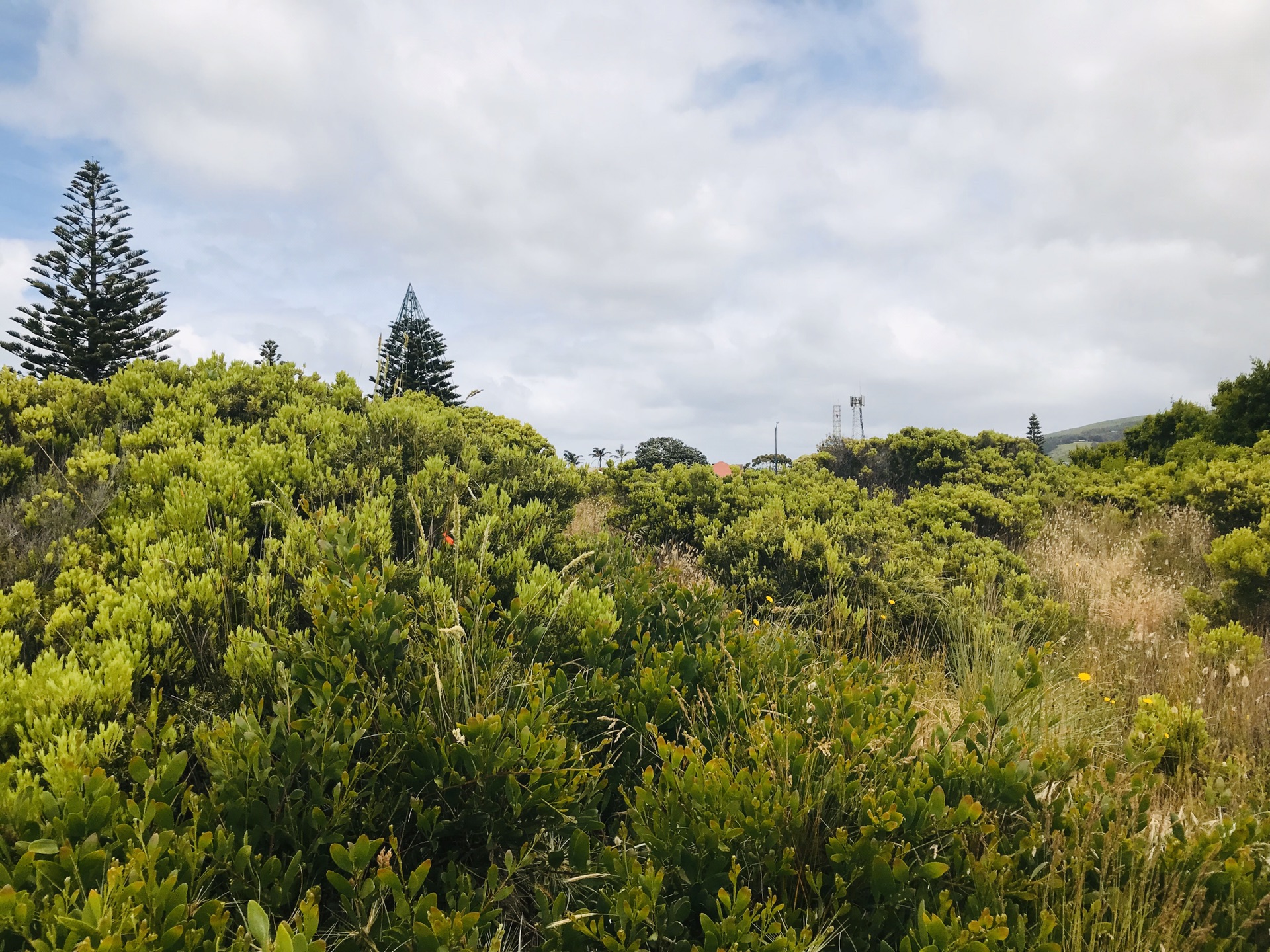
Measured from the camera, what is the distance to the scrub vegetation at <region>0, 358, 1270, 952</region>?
5.55 feet

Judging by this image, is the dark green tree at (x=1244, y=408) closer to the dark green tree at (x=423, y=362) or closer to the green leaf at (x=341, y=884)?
the green leaf at (x=341, y=884)

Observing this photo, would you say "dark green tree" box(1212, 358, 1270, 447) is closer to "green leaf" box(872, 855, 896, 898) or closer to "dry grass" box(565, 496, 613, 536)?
"dry grass" box(565, 496, 613, 536)

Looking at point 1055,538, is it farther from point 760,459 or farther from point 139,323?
point 139,323

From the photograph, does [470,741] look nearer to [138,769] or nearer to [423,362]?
[138,769]

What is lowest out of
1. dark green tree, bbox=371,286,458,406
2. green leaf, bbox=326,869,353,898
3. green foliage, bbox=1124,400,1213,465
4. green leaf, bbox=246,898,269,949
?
green leaf, bbox=326,869,353,898

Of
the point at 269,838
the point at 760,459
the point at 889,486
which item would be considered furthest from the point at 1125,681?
the point at 760,459

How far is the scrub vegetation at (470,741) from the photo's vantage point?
1690 mm

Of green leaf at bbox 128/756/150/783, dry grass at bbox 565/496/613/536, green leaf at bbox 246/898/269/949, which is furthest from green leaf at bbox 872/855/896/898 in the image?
dry grass at bbox 565/496/613/536

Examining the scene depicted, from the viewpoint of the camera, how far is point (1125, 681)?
15.6ft

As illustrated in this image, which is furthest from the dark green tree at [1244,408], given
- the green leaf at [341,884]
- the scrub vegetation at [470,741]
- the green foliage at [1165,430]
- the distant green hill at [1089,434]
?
the distant green hill at [1089,434]

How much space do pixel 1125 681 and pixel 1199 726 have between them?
112 centimetres

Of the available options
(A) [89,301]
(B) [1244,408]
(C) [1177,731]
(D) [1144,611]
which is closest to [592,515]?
(C) [1177,731]

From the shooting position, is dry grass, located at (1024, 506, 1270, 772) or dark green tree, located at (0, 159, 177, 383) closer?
dry grass, located at (1024, 506, 1270, 772)

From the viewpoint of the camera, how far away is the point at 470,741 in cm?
197
